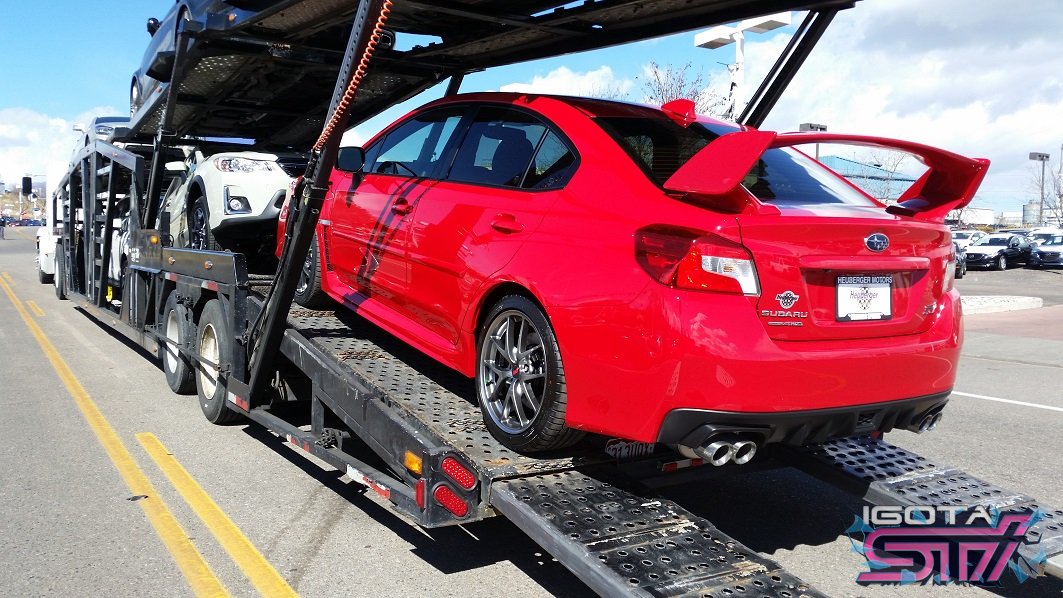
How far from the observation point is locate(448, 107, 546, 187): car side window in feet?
13.3

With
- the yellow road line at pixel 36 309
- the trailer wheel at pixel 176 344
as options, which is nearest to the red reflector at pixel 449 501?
the trailer wheel at pixel 176 344

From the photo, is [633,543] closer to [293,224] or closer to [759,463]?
[759,463]

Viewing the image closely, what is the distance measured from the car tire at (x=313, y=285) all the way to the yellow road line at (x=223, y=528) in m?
1.38

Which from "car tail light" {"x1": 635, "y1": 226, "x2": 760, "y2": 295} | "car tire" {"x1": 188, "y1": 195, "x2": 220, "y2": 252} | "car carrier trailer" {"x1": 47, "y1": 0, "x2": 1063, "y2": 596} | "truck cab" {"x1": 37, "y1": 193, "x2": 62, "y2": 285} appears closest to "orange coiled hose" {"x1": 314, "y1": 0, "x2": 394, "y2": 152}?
"car carrier trailer" {"x1": 47, "y1": 0, "x2": 1063, "y2": 596}

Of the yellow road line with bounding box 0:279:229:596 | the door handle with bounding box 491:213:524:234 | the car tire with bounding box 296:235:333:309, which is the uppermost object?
the door handle with bounding box 491:213:524:234

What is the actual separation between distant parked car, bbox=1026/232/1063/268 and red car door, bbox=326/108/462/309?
117 ft

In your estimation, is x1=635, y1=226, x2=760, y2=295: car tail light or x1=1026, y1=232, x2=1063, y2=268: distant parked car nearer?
x1=635, y1=226, x2=760, y2=295: car tail light

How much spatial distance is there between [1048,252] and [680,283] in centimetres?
3696

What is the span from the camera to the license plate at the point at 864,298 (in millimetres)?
3256

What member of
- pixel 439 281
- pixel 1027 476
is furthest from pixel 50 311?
pixel 1027 476

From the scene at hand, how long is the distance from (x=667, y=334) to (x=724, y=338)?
0.20 m

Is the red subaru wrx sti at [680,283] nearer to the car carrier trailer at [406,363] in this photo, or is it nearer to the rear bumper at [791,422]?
the rear bumper at [791,422]

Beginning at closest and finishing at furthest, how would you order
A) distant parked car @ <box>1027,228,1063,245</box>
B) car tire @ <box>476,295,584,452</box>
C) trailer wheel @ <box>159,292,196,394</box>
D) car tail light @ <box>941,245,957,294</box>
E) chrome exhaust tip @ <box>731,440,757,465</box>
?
chrome exhaust tip @ <box>731,440,757,465</box> → car tire @ <box>476,295,584,452</box> → car tail light @ <box>941,245,957,294</box> → trailer wheel @ <box>159,292,196,394</box> → distant parked car @ <box>1027,228,1063,245</box>

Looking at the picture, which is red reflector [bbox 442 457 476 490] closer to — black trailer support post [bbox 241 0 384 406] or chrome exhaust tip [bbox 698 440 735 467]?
chrome exhaust tip [bbox 698 440 735 467]
